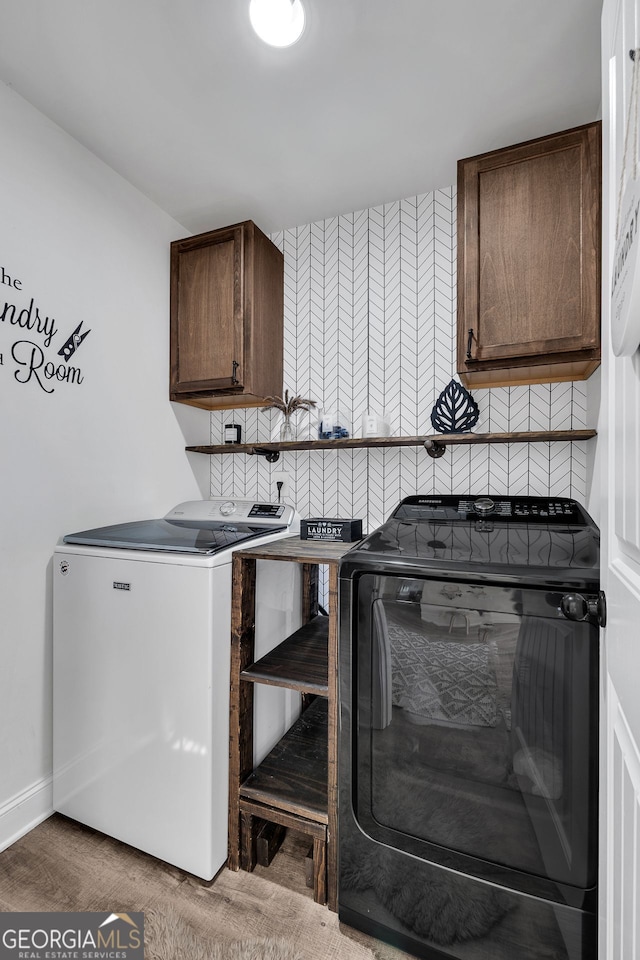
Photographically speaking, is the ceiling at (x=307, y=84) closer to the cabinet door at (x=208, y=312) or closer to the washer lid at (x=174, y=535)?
the cabinet door at (x=208, y=312)

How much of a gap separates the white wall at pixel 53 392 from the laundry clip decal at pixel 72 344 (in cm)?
2

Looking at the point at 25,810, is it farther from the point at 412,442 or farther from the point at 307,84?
the point at 307,84

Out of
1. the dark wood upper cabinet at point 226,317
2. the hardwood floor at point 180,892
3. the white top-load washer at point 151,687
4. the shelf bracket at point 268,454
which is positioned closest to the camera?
the hardwood floor at point 180,892

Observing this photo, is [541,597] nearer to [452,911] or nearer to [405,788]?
[405,788]

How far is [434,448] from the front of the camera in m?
1.90

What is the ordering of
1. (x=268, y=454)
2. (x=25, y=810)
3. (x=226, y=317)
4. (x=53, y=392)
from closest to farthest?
(x=25, y=810), (x=53, y=392), (x=226, y=317), (x=268, y=454)

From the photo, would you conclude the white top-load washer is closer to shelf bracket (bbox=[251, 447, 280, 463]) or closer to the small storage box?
the small storage box

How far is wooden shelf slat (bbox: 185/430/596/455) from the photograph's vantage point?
1684mm

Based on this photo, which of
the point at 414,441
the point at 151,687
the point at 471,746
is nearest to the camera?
the point at 471,746

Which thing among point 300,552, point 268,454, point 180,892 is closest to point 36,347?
point 268,454

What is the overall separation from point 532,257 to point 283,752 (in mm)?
2103

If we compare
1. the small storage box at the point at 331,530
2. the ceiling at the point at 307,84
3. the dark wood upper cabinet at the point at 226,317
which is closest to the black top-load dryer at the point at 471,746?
the small storage box at the point at 331,530

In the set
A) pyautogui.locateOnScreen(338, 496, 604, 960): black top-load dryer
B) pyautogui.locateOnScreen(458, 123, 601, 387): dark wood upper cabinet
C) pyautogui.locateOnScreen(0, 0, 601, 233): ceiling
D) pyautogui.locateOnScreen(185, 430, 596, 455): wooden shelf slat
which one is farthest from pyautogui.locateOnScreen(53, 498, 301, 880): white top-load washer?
pyautogui.locateOnScreen(0, 0, 601, 233): ceiling

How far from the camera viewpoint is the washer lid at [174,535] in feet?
→ 4.82
